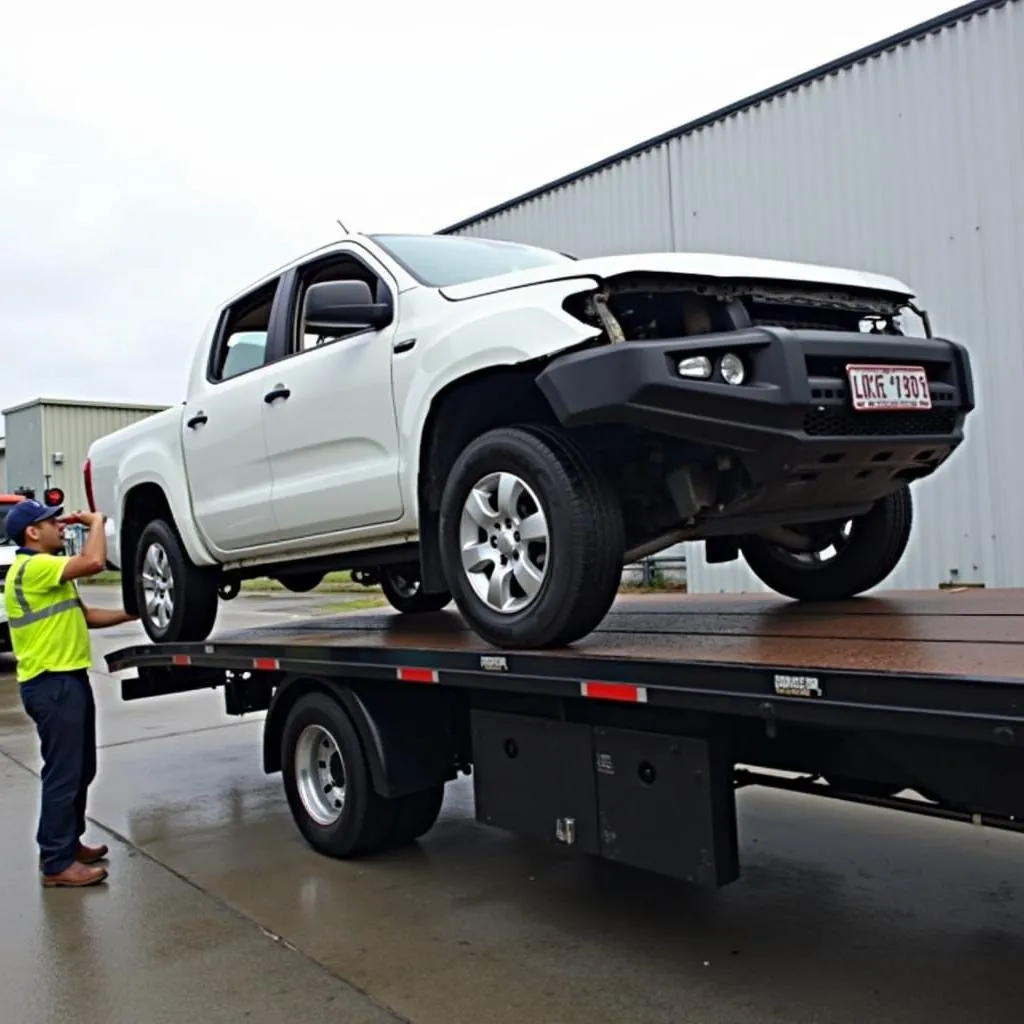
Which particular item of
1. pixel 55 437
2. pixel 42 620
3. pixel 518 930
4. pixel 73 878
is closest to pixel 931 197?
pixel 518 930

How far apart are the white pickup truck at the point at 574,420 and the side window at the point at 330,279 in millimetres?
13

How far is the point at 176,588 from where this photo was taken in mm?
6340

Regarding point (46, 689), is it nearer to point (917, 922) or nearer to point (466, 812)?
point (466, 812)

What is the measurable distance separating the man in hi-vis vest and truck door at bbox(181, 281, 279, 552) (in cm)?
69

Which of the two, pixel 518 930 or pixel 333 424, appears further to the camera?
pixel 333 424

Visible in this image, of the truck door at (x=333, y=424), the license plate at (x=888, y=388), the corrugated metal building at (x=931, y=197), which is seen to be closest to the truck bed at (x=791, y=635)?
the truck door at (x=333, y=424)

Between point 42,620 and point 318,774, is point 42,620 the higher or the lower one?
the higher one

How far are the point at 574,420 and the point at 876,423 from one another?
949 millimetres

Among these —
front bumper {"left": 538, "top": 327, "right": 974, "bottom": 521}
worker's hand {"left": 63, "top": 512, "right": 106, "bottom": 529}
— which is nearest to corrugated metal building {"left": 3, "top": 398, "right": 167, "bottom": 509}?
worker's hand {"left": 63, "top": 512, "right": 106, "bottom": 529}

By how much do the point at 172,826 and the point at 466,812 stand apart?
148cm

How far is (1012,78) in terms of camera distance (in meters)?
8.78

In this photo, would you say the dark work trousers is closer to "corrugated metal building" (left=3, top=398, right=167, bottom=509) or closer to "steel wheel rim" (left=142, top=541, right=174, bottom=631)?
"steel wheel rim" (left=142, top=541, right=174, bottom=631)

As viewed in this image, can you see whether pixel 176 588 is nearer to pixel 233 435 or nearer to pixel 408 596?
pixel 233 435

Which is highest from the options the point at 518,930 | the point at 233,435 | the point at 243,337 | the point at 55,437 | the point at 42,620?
the point at 55,437
